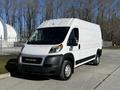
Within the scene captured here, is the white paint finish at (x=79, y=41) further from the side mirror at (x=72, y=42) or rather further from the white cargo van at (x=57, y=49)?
the side mirror at (x=72, y=42)

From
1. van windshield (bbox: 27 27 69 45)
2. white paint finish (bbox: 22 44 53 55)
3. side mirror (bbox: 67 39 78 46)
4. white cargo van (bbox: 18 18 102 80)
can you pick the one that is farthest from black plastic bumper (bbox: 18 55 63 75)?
side mirror (bbox: 67 39 78 46)

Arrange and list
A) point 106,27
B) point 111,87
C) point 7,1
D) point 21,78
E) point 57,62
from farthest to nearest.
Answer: point 7,1 → point 106,27 → point 21,78 → point 57,62 → point 111,87

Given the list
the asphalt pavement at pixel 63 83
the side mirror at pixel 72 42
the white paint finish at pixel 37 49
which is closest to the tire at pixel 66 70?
the asphalt pavement at pixel 63 83

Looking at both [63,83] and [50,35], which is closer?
[63,83]

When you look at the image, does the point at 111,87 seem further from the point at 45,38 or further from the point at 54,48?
the point at 45,38

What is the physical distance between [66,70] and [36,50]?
1.49 meters

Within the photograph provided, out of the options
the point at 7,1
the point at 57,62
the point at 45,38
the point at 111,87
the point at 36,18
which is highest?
the point at 7,1

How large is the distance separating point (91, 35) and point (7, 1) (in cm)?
5823

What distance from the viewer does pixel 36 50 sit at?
1017cm

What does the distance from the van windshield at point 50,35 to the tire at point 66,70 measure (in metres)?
0.94

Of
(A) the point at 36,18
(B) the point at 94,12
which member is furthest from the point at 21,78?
(A) the point at 36,18

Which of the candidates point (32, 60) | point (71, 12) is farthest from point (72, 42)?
point (71, 12)

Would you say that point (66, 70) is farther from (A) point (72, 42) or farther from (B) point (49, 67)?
(A) point (72, 42)

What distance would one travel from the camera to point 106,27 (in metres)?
64.2
